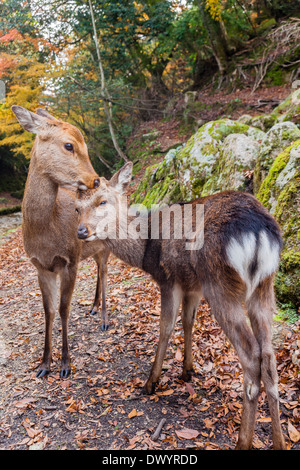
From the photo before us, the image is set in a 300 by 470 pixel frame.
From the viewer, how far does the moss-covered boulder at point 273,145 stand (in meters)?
4.98

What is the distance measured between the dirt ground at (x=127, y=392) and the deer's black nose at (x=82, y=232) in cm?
162

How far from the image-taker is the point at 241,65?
13.5m

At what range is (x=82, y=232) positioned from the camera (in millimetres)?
3121

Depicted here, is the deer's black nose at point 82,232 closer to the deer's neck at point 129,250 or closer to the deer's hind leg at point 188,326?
the deer's neck at point 129,250

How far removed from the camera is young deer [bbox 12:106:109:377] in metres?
3.50

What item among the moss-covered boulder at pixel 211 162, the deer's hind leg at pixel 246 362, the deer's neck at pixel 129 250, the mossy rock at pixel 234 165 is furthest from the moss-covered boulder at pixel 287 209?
the deer's neck at pixel 129 250

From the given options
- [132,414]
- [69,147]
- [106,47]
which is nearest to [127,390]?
[132,414]

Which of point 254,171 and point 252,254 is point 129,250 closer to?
point 252,254

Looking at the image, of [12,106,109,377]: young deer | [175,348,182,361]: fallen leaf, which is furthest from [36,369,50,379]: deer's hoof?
[175,348,182,361]: fallen leaf

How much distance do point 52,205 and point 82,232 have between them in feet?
2.41

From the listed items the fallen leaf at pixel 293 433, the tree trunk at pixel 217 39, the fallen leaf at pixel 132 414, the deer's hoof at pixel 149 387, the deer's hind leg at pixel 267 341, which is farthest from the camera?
the tree trunk at pixel 217 39

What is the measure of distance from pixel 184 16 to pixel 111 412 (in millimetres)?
16280

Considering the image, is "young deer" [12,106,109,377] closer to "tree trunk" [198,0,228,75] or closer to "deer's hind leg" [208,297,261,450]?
"deer's hind leg" [208,297,261,450]

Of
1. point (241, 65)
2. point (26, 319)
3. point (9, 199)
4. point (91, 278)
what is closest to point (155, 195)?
point (91, 278)
